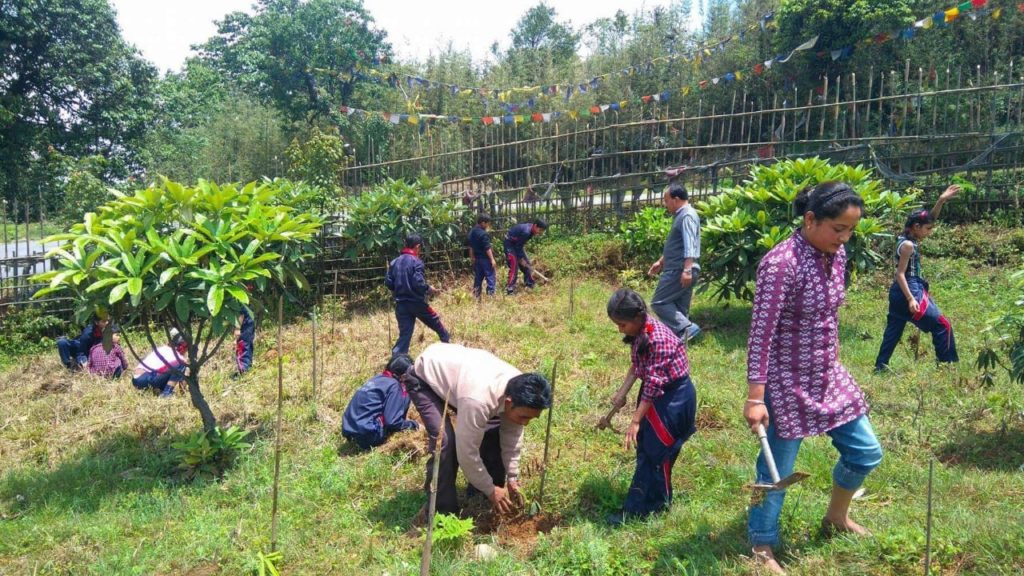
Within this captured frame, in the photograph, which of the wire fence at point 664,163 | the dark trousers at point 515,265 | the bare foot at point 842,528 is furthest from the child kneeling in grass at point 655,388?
the wire fence at point 664,163

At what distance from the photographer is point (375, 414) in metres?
4.89

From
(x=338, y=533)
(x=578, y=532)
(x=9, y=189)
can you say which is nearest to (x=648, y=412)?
(x=578, y=532)

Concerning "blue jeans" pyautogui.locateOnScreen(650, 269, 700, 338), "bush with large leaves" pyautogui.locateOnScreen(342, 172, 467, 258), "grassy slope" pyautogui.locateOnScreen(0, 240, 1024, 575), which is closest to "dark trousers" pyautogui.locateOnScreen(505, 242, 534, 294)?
Answer: "bush with large leaves" pyautogui.locateOnScreen(342, 172, 467, 258)

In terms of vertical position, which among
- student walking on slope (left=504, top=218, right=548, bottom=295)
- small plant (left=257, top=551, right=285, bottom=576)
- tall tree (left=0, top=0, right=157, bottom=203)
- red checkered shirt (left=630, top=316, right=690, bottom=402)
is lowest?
small plant (left=257, top=551, right=285, bottom=576)

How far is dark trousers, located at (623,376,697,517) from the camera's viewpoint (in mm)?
3363

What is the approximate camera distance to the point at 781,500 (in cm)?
288

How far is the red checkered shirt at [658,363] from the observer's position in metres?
3.33

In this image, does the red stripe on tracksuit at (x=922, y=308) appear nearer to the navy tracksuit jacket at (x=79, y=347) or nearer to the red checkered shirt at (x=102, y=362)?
the red checkered shirt at (x=102, y=362)

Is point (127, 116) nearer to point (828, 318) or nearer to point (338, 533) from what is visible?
point (338, 533)

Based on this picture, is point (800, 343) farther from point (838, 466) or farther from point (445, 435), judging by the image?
point (445, 435)

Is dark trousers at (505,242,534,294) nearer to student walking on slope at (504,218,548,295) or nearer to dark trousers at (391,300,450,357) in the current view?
student walking on slope at (504,218,548,295)

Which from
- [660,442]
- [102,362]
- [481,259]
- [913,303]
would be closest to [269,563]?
[660,442]

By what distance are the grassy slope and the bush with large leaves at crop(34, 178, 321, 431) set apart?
2.74 feet

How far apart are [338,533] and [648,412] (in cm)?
185
